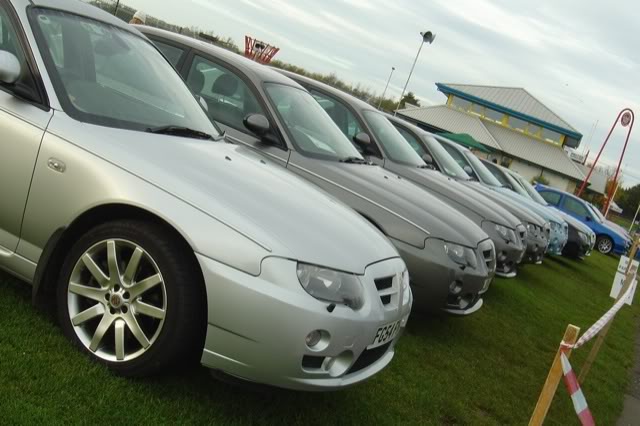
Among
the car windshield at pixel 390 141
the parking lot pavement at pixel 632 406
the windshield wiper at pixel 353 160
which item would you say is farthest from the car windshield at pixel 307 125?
the parking lot pavement at pixel 632 406

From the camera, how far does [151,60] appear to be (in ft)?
14.0

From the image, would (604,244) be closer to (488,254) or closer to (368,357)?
(488,254)

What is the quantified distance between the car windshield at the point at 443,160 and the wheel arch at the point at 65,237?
22.5ft

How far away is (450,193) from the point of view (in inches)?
297

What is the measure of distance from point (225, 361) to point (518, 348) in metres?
4.48

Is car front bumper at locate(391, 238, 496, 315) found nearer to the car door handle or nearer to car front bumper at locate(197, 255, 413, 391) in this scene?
car front bumper at locate(197, 255, 413, 391)

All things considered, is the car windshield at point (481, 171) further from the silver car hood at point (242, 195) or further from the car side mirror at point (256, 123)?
the silver car hood at point (242, 195)

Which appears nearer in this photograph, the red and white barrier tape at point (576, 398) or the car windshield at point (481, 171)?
the red and white barrier tape at point (576, 398)

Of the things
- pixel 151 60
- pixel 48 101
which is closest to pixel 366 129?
pixel 151 60

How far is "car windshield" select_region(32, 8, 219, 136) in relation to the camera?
11.3 feet

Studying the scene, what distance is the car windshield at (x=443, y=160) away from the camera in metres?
9.44

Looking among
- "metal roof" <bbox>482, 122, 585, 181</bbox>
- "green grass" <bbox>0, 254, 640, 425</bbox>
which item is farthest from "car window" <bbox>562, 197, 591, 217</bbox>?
"metal roof" <bbox>482, 122, 585, 181</bbox>

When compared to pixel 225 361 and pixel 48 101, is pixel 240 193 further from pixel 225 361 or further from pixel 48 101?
pixel 48 101

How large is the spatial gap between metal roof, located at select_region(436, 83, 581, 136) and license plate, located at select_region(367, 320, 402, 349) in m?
52.0
